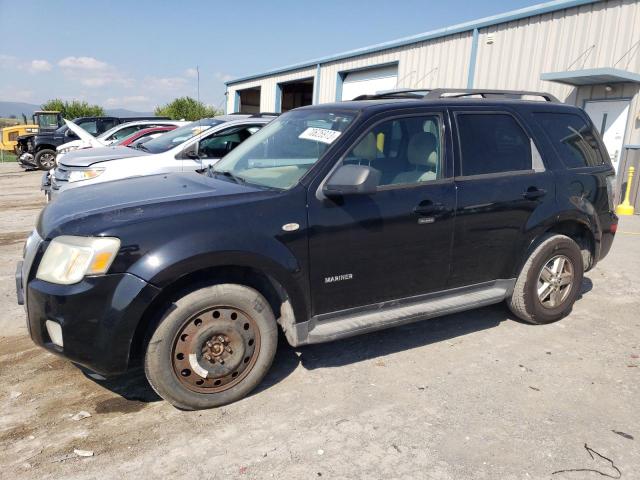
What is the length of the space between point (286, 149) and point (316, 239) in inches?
36.4

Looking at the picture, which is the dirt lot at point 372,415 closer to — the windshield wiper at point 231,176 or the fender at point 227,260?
the fender at point 227,260

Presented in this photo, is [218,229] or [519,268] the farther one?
[519,268]

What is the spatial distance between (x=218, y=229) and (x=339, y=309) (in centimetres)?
102

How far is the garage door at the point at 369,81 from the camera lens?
701 inches

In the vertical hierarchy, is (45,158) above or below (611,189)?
below

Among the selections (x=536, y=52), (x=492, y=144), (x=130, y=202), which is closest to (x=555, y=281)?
(x=492, y=144)

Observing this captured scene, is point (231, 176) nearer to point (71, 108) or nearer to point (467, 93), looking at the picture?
point (467, 93)

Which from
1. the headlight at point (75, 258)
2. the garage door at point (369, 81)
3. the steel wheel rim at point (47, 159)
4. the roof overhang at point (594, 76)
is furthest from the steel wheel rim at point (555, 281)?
the steel wheel rim at point (47, 159)

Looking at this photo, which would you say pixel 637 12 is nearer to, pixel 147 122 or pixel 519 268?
pixel 519 268

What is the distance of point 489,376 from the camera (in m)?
3.63

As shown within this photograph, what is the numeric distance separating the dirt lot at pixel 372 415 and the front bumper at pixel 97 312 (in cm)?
49

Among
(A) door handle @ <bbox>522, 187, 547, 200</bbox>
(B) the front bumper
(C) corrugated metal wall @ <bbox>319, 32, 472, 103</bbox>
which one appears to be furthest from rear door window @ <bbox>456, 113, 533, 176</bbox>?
(C) corrugated metal wall @ <bbox>319, 32, 472, 103</bbox>

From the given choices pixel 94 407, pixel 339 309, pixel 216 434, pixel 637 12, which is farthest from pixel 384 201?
pixel 637 12

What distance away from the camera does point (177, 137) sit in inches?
316
